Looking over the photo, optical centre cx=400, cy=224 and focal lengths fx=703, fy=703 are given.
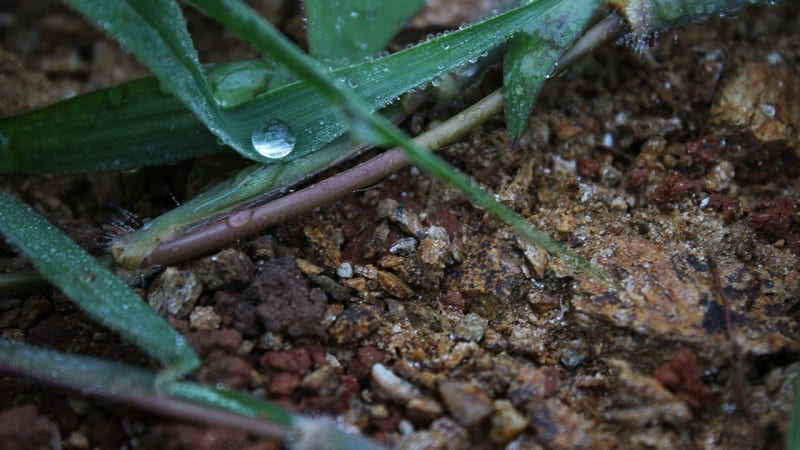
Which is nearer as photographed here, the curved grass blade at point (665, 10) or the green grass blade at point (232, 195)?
the green grass blade at point (232, 195)

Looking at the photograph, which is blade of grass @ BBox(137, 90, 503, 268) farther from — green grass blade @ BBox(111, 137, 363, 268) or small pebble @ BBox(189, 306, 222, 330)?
small pebble @ BBox(189, 306, 222, 330)

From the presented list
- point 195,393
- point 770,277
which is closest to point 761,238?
point 770,277

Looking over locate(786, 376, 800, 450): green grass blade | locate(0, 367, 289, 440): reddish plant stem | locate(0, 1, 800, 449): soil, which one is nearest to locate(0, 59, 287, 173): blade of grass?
locate(0, 1, 800, 449): soil

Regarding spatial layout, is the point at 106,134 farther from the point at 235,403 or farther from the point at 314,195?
the point at 235,403

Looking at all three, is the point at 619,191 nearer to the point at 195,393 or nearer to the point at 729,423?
the point at 729,423

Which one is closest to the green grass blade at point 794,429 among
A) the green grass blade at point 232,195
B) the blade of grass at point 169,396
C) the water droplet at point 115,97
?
the blade of grass at point 169,396

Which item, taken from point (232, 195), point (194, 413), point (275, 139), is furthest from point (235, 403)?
point (275, 139)

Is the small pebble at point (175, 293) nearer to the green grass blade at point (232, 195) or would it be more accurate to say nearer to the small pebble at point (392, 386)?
the green grass blade at point (232, 195)
